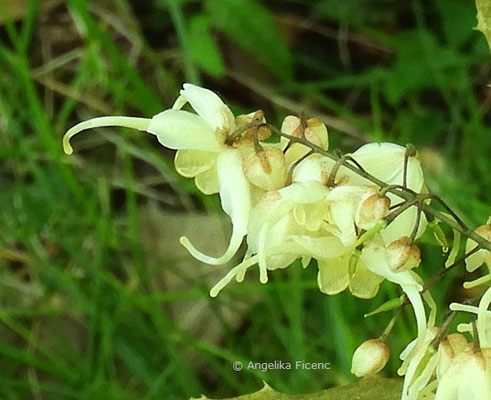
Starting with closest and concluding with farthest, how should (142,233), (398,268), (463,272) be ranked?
(398,268), (463,272), (142,233)

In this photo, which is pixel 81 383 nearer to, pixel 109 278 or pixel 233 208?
pixel 109 278

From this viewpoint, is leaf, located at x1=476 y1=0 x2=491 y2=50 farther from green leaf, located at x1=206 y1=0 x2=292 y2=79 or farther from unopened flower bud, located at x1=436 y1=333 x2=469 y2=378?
green leaf, located at x1=206 y1=0 x2=292 y2=79

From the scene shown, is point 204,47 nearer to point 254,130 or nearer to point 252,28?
point 252,28

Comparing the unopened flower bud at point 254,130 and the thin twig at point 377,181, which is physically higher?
the unopened flower bud at point 254,130

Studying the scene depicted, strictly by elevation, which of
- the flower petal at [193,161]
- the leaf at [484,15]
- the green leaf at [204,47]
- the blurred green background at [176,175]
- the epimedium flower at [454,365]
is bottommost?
the blurred green background at [176,175]

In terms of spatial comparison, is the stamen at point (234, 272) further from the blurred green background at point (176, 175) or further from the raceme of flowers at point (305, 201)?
the blurred green background at point (176, 175)

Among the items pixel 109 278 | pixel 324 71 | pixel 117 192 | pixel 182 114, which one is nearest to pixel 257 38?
pixel 324 71

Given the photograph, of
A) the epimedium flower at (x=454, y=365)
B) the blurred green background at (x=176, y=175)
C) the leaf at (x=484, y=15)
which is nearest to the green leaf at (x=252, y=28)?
the blurred green background at (x=176, y=175)

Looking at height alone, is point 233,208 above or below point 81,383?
above
